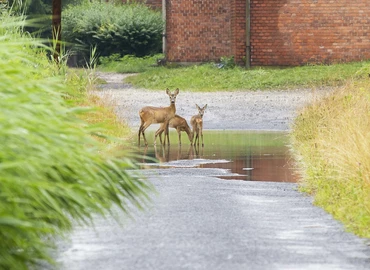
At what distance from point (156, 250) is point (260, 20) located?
78.0ft

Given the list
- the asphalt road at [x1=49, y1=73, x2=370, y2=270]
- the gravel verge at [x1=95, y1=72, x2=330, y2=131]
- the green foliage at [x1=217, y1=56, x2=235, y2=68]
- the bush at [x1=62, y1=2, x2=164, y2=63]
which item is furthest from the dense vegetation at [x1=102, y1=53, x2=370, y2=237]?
the bush at [x1=62, y1=2, x2=164, y2=63]

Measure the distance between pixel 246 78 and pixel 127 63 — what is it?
1121cm

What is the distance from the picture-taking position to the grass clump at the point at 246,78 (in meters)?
27.1

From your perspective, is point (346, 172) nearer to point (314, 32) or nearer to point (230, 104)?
point (230, 104)

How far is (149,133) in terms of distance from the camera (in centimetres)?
2150

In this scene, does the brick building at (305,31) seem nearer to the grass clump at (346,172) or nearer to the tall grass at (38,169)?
the grass clump at (346,172)

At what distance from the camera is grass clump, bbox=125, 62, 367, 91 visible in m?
27.1

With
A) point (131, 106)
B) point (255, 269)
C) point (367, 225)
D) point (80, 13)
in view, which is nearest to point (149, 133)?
point (131, 106)

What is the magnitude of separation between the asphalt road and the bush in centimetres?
2975

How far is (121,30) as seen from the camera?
1592 inches

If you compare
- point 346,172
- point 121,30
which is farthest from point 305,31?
point 346,172

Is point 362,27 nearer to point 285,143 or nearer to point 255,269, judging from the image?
point 285,143

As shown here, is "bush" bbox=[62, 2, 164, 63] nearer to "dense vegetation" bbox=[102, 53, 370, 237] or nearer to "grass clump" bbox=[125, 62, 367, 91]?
"grass clump" bbox=[125, 62, 367, 91]

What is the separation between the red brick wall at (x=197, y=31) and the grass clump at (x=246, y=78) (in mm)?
2629
